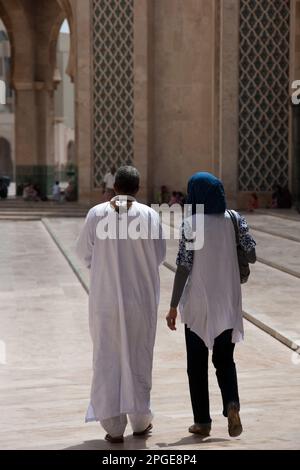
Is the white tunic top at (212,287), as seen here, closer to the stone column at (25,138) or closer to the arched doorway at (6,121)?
the stone column at (25,138)

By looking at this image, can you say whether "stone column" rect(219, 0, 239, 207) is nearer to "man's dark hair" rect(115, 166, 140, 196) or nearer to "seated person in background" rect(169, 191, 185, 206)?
"seated person in background" rect(169, 191, 185, 206)

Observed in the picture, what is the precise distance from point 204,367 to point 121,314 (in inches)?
15.9

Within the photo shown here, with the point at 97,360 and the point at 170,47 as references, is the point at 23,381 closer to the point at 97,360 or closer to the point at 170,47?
the point at 97,360

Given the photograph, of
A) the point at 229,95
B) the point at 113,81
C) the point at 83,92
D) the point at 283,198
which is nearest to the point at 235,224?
the point at 283,198

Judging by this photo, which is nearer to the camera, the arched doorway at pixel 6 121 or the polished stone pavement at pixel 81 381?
the polished stone pavement at pixel 81 381

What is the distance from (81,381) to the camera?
15.9 ft

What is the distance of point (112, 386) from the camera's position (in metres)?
3.72

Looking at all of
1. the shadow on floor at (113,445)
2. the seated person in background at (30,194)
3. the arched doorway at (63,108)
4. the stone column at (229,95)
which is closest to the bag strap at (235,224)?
the shadow on floor at (113,445)

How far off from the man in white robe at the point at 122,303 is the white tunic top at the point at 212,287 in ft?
0.56

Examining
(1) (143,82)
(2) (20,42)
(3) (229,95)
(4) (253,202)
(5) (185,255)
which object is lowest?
(4) (253,202)

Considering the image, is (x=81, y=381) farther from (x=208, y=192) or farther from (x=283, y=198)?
(x=283, y=198)

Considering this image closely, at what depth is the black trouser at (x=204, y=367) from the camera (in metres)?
3.78

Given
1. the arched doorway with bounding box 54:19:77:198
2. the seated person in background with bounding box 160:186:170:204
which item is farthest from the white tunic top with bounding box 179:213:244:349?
the arched doorway with bounding box 54:19:77:198
